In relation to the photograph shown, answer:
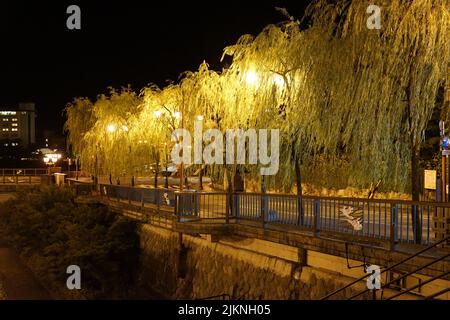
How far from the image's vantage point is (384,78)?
476 inches

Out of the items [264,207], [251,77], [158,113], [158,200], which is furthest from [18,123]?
[264,207]

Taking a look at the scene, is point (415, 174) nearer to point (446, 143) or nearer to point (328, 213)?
point (446, 143)

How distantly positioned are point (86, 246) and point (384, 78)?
1451 cm

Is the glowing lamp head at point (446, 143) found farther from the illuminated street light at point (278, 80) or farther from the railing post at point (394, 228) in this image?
the illuminated street light at point (278, 80)

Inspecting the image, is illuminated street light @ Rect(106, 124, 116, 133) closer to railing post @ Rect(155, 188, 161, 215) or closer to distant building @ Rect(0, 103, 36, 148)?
railing post @ Rect(155, 188, 161, 215)

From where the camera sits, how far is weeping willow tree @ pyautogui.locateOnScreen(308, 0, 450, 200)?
11.1 meters

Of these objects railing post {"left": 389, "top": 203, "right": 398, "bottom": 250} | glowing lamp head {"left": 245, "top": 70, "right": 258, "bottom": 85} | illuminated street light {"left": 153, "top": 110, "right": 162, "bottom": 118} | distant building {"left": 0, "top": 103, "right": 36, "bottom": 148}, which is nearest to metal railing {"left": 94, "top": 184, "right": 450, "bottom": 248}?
railing post {"left": 389, "top": 203, "right": 398, "bottom": 250}

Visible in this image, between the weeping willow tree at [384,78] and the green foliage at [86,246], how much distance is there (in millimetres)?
11638

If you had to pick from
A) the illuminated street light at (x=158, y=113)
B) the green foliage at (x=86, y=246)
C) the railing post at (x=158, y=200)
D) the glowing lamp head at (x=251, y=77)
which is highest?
the glowing lamp head at (x=251, y=77)

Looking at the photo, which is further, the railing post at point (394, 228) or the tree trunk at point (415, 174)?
the tree trunk at point (415, 174)

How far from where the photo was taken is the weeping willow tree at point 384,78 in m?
11.1

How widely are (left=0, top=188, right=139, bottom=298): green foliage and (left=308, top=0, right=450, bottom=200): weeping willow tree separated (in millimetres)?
11638

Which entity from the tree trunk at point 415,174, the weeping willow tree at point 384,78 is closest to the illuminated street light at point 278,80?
the weeping willow tree at point 384,78

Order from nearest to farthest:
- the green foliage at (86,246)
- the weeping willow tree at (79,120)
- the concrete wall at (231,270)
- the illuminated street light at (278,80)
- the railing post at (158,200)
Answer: the concrete wall at (231,270) → the illuminated street light at (278,80) → the railing post at (158,200) → the green foliage at (86,246) → the weeping willow tree at (79,120)
